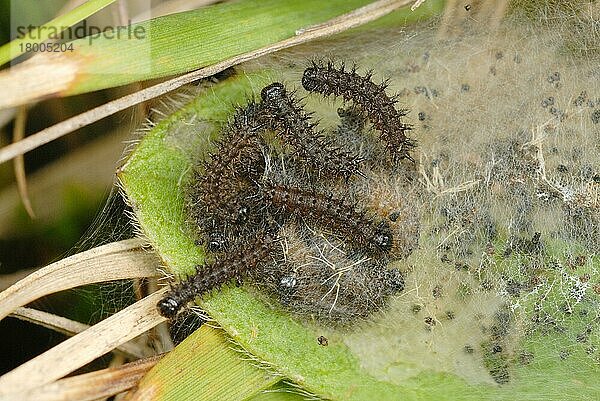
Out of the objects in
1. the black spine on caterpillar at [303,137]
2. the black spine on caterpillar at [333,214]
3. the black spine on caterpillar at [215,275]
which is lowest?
the black spine on caterpillar at [215,275]

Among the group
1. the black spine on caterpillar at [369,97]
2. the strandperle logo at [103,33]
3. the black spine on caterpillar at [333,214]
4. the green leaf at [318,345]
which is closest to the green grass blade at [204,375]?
the green leaf at [318,345]

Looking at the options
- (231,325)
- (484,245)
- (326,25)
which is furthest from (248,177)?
(484,245)

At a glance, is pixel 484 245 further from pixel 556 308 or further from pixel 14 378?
pixel 14 378

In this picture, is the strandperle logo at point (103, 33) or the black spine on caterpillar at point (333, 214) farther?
the black spine on caterpillar at point (333, 214)

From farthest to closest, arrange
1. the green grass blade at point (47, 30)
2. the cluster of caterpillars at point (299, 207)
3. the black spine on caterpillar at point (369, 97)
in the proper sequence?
the black spine on caterpillar at point (369, 97) → the cluster of caterpillars at point (299, 207) → the green grass blade at point (47, 30)

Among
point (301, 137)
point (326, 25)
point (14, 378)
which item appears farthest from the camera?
point (326, 25)

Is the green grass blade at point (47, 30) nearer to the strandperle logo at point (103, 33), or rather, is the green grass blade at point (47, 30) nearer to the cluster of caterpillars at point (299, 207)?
the strandperle logo at point (103, 33)

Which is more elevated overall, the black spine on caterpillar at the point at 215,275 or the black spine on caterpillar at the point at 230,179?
the black spine on caterpillar at the point at 230,179

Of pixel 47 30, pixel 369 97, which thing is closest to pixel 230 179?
pixel 369 97
